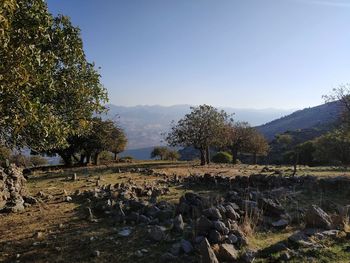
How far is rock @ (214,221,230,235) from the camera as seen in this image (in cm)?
1251

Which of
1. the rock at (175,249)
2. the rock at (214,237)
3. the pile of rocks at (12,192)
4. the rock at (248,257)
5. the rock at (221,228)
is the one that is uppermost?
the pile of rocks at (12,192)

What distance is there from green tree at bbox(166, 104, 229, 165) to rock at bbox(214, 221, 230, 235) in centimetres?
3782

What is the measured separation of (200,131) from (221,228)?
39.2 m

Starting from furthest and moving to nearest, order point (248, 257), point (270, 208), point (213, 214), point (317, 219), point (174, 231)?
point (270, 208) < point (317, 219) < point (174, 231) < point (213, 214) < point (248, 257)

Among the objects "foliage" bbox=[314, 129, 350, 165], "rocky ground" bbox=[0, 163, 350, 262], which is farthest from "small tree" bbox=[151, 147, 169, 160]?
"rocky ground" bbox=[0, 163, 350, 262]

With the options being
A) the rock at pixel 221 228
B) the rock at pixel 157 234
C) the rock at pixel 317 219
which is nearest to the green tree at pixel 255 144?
the rock at pixel 317 219

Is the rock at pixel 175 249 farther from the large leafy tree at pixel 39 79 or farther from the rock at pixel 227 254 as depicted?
the large leafy tree at pixel 39 79

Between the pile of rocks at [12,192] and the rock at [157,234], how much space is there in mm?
9175

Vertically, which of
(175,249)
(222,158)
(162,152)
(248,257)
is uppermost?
(162,152)

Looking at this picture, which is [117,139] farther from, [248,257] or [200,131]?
[248,257]

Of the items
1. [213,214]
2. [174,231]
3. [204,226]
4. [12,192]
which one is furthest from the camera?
[12,192]

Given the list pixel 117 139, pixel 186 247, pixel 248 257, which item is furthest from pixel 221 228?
pixel 117 139

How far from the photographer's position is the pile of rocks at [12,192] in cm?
1950

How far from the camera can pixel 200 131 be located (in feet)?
169
